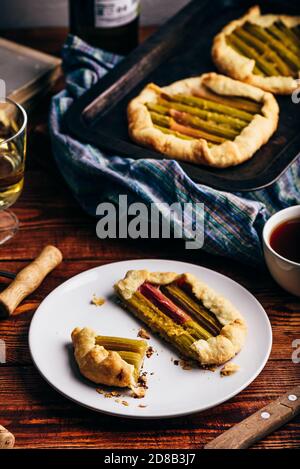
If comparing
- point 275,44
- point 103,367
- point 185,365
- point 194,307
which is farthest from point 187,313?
point 275,44

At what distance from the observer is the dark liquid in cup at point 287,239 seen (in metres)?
1.76

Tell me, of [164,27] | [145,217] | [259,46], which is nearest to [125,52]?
[164,27]

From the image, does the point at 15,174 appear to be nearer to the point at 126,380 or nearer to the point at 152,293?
the point at 152,293

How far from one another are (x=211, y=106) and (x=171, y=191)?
1.05 feet

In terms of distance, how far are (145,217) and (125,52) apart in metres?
0.76

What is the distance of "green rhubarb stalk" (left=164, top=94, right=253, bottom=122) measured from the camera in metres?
2.09

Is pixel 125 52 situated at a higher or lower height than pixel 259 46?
lower

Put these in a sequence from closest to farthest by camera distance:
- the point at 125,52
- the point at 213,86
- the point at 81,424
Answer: the point at 81,424
the point at 213,86
the point at 125,52

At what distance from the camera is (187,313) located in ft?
5.51

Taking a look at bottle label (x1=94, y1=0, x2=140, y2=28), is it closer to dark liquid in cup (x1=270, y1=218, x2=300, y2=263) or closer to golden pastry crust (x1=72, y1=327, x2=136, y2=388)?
dark liquid in cup (x1=270, y1=218, x2=300, y2=263)

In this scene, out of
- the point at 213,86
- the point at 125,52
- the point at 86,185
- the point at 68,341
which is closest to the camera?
the point at 68,341

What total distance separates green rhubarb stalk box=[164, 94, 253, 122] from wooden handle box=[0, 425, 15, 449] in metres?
1.01

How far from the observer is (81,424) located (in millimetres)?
1515

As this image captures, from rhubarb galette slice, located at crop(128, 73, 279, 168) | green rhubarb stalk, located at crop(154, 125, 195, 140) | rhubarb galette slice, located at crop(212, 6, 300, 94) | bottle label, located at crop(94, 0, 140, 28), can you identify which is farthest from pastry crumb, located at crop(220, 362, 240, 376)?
bottle label, located at crop(94, 0, 140, 28)
